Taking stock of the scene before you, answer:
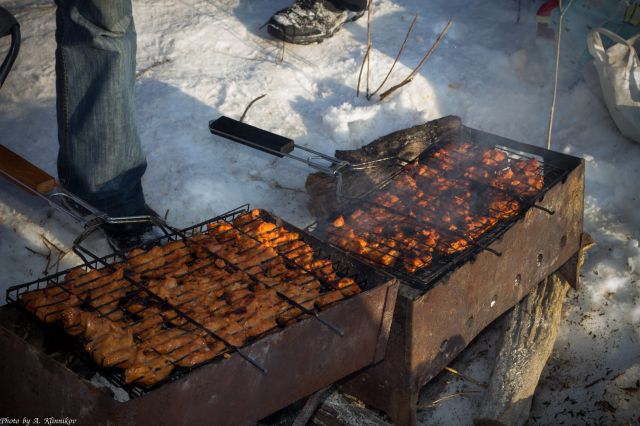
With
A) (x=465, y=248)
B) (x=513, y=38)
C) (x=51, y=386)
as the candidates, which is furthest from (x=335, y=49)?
(x=51, y=386)

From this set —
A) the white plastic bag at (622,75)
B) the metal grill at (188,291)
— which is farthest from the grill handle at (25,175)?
the white plastic bag at (622,75)

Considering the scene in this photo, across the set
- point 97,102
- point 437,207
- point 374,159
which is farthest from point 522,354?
point 97,102

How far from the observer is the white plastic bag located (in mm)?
6488

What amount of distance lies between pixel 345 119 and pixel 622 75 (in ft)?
8.71

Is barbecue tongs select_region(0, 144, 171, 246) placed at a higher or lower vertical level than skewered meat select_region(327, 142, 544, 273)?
lower

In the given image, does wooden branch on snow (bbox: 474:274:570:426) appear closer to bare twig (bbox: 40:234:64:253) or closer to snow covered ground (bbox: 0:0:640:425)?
snow covered ground (bbox: 0:0:640:425)

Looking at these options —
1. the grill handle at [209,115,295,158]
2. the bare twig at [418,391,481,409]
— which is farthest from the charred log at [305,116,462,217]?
the bare twig at [418,391,481,409]

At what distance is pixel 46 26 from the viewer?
7965 mm

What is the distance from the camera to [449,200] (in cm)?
505

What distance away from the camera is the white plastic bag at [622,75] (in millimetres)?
6488

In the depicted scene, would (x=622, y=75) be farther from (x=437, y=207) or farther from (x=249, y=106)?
(x=249, y=106)

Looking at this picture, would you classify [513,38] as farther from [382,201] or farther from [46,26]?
[46,26]

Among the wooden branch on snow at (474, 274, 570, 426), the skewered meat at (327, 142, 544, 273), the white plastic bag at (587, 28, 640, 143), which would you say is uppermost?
the white plastic bag at (587, 28, 640, 143)

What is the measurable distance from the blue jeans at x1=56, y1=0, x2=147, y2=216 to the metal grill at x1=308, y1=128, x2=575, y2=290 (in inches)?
65.9
